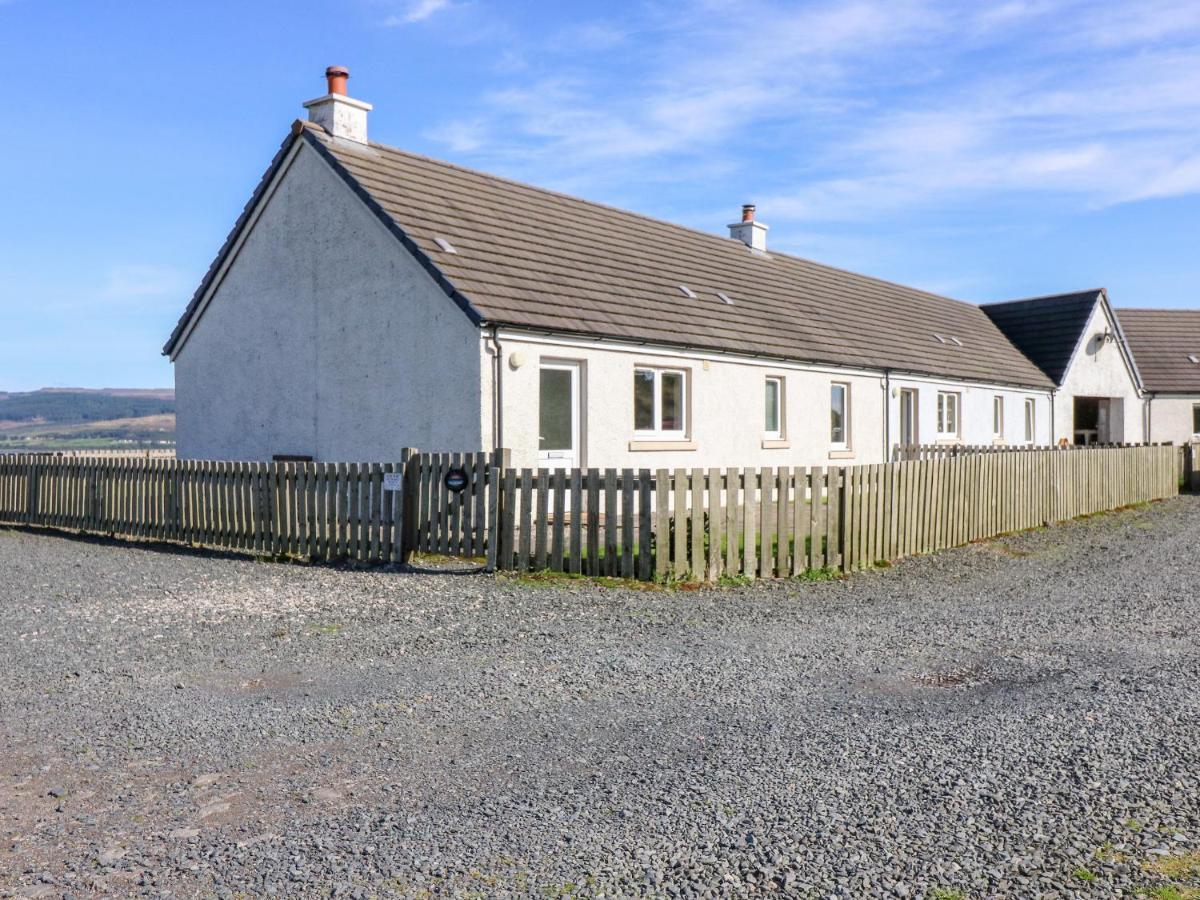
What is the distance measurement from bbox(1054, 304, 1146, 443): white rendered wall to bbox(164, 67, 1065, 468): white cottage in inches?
507

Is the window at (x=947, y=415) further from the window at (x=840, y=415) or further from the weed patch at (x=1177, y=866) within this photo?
the weed patch at (x=1177, y=866)

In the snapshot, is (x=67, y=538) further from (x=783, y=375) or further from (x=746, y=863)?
(x=746, y=863)

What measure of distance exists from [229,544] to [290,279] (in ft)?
18.8

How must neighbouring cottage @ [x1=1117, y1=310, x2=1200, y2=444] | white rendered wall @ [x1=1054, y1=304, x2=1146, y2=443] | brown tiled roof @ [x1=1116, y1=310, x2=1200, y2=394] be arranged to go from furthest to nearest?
brown tiled roof @ [x1=1116, y1=310, x2=1200, y2=394] → neighbouring cottage @ [x1=1117, y1=310, x2=1200, y2=444] → white rendered wall @ [x1=1054, y1=304, x2=1146, y2=443]

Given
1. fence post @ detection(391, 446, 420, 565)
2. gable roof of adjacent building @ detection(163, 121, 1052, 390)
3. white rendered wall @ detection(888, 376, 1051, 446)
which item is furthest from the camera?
white rendered wall @ detection(888, 376, 1051, 446)

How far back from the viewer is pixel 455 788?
4.93 meters

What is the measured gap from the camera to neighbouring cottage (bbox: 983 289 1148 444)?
113 feet

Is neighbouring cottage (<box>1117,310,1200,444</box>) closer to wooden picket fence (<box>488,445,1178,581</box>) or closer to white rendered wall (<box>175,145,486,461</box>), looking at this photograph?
wooden picket fence (<box>488,445,1178,581</box>)

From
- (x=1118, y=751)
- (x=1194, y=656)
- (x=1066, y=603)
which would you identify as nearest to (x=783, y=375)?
(x=1066, y=603)

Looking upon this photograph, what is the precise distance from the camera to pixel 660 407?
1812cm

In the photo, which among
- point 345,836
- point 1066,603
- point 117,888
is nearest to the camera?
point 117,888

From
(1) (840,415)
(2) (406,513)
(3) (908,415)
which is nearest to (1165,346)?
(3) (908,415)

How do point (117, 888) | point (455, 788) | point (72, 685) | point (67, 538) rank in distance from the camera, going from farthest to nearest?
1. point (67, 538)
2. point (72, 685)
3. point (455, 788)
4. point (117, 888)

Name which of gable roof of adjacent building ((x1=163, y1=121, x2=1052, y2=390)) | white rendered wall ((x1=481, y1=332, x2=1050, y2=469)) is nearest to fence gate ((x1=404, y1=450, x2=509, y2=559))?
white rendered wall ((x1=481, y1=332, x2=1050, y2=469))
